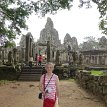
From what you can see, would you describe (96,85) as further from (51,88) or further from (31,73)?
(31,73)

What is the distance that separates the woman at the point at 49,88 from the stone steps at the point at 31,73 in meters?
18.3

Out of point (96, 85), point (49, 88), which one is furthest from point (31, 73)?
point (49, 88)

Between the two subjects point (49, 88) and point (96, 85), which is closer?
point (49, 88)

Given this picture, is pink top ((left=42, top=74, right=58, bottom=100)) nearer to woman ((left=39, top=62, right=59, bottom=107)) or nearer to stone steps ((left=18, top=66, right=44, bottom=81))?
woman ((left=39, top=62, right=59, bottom=107))

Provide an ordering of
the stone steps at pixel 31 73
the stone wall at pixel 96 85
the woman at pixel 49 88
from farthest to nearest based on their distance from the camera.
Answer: the stone steps at pixel 31 73 → the stone wall at pixel 96 85 → the woman at pixel 49 88

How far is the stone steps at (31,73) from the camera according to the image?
85.0ft

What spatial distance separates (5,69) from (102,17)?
11.3 metres

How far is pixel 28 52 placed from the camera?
32.1 metres

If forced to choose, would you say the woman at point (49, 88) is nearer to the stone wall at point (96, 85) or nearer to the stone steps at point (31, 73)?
the stone wall at point (96, 85)

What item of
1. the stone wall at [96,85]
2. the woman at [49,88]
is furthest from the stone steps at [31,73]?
the woman at [49,88]

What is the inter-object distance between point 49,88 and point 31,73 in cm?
2023

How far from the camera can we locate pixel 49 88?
7.36m

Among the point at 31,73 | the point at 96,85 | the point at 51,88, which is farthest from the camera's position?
the point at 31,73

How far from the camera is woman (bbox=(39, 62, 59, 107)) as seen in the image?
23.9 feet
